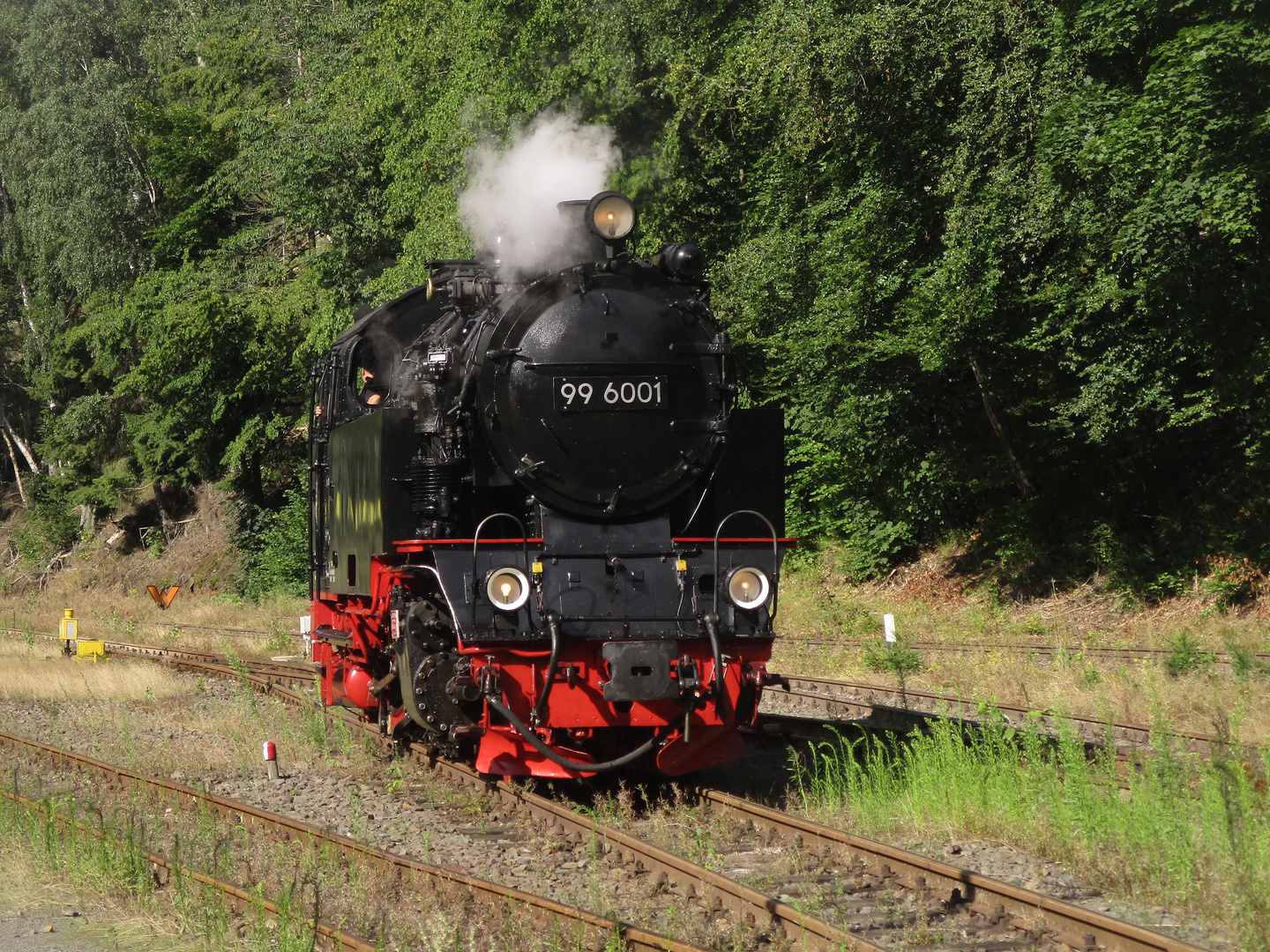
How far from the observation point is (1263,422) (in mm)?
11680

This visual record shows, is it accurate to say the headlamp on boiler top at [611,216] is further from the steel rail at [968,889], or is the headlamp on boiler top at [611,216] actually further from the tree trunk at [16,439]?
the tree trunk at [16,439]

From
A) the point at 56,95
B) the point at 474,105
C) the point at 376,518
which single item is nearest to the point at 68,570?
the point at 56,95

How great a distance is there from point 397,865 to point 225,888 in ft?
2.45

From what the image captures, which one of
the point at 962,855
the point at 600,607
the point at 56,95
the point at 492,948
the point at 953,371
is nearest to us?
the point at 492,948

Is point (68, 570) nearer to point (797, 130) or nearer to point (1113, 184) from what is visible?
point (797, 130)

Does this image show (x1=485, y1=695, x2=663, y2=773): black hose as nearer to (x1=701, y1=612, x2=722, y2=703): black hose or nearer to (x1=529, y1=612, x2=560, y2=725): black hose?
(x1=529, y1=612, x2=560, y2=725): black hose

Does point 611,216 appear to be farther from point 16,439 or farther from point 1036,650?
point 16,439

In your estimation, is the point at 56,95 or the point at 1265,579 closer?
the point at 1265,579

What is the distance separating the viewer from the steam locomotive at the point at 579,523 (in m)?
6.39

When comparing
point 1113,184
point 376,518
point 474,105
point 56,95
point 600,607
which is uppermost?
point 56,95

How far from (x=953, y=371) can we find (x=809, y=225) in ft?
8.61

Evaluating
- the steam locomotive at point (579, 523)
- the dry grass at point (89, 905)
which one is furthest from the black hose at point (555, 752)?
the dry grass at point (89, 905)

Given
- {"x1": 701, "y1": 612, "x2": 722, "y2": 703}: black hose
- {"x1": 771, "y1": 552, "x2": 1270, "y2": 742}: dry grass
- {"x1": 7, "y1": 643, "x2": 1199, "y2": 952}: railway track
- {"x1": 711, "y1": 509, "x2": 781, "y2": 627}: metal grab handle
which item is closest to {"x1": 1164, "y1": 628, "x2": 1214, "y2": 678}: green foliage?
{"x1": 771, "y1": 552, "x2": 1270, "y2": 742}: dry grass

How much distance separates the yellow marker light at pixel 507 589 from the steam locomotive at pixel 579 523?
0.06 ft
